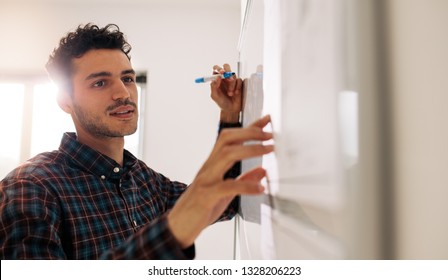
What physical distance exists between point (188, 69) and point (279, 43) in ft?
5.89

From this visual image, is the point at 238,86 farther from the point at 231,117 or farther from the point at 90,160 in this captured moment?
the point at 90,160

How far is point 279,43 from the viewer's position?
420 mm

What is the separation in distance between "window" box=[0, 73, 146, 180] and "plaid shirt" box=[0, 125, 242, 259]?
1241 millimetres

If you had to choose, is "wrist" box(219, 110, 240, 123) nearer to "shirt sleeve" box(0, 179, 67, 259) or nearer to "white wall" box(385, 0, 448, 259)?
"shirt sleeve" box(0, 179, 67, 259)

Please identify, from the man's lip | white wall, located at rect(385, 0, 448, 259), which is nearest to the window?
the man's lip

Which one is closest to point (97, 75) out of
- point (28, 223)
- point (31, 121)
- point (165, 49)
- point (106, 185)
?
point (106, 185)

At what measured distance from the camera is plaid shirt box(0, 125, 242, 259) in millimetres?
460

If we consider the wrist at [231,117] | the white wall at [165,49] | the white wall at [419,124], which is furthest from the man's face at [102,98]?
the white wall at [165,49]

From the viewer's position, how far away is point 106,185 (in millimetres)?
876

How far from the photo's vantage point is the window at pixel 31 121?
218cm

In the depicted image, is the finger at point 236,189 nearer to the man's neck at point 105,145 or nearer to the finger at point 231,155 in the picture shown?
the finger at point 231,155

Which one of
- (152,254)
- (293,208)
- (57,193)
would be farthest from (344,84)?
(57,193)

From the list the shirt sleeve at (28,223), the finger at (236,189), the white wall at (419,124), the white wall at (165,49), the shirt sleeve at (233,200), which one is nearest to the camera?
the white wall at (419,124)

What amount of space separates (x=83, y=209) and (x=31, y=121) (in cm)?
171
